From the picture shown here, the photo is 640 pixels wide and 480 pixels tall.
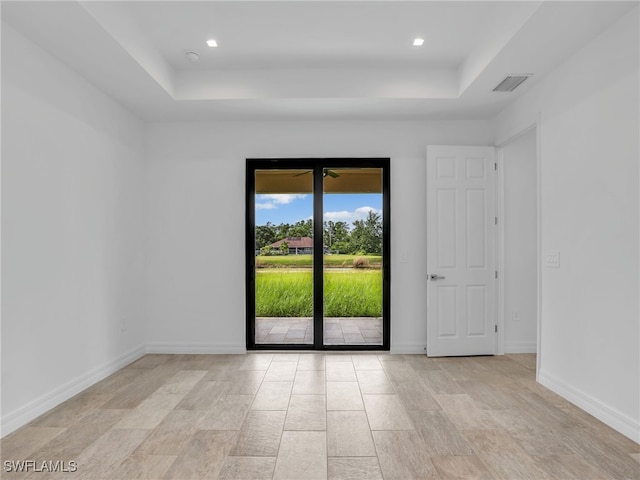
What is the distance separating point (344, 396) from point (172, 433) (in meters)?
1.32

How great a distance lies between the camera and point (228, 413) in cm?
285

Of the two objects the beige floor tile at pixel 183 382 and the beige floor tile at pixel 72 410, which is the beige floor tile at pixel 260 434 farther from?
the beige floor tile at pixel 72 410

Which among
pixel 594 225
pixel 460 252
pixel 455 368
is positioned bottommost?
pixel 455 368

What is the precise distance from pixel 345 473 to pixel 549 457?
3.96ft

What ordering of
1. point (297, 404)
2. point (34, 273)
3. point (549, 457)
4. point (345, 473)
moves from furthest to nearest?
point (297, 404), point (34, 273), point (549, 457), point (345, 473)

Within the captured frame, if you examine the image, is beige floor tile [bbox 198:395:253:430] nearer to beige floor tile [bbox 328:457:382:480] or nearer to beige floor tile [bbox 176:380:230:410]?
beige floor tile [bbox 176:380:230:410]

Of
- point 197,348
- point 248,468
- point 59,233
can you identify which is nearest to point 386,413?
point 248,468

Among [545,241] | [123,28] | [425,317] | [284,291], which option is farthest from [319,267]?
[123,28]

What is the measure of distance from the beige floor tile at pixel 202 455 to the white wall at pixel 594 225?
256 cm

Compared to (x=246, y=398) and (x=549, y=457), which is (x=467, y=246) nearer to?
(x=549, y=457)

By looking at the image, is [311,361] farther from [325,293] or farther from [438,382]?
[438,382]

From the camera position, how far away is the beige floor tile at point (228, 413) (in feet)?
8.69

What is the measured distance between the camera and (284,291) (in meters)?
4.65

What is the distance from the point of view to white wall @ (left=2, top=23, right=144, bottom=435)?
8.61 feet
